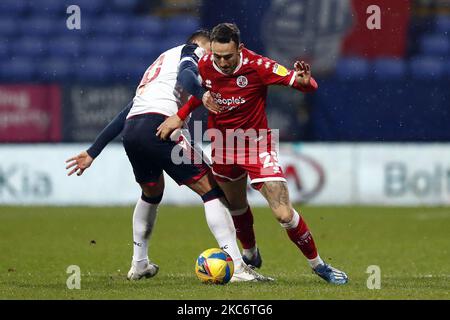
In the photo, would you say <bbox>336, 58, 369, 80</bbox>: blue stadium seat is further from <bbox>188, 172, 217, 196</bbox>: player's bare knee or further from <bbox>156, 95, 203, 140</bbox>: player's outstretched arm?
<bbox>156, 95, 203, 140</bbox>: player's outstretched arm

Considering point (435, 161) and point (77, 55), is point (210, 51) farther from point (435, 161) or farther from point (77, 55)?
point (77, 55)

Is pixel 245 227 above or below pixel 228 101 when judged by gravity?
below

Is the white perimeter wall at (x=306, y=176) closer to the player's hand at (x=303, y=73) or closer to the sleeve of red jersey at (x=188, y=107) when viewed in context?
the sleeve of red jersey at (x=188, y=107)

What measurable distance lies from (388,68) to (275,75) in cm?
822

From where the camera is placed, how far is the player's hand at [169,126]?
7.56 meters

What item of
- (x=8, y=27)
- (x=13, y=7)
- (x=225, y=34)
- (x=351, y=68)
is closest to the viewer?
(x=225, y=34)

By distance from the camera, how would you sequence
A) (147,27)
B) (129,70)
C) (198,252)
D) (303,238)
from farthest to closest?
1. (147,27)
2. (129,70)
3. (198,252)
4. (303,238)

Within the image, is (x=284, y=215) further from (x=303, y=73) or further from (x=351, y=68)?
(x=351, y=68)

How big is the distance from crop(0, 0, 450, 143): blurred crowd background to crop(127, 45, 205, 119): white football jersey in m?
5.75

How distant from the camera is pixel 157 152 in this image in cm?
778

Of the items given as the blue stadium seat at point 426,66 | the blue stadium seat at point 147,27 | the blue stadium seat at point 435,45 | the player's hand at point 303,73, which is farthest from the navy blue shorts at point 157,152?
the blue stadium seat at point 435,45

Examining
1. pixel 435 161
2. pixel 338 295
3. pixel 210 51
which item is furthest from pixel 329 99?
pixel 338 295

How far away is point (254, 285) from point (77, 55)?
10055 mm

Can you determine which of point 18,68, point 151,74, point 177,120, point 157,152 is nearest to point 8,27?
point 18,68
